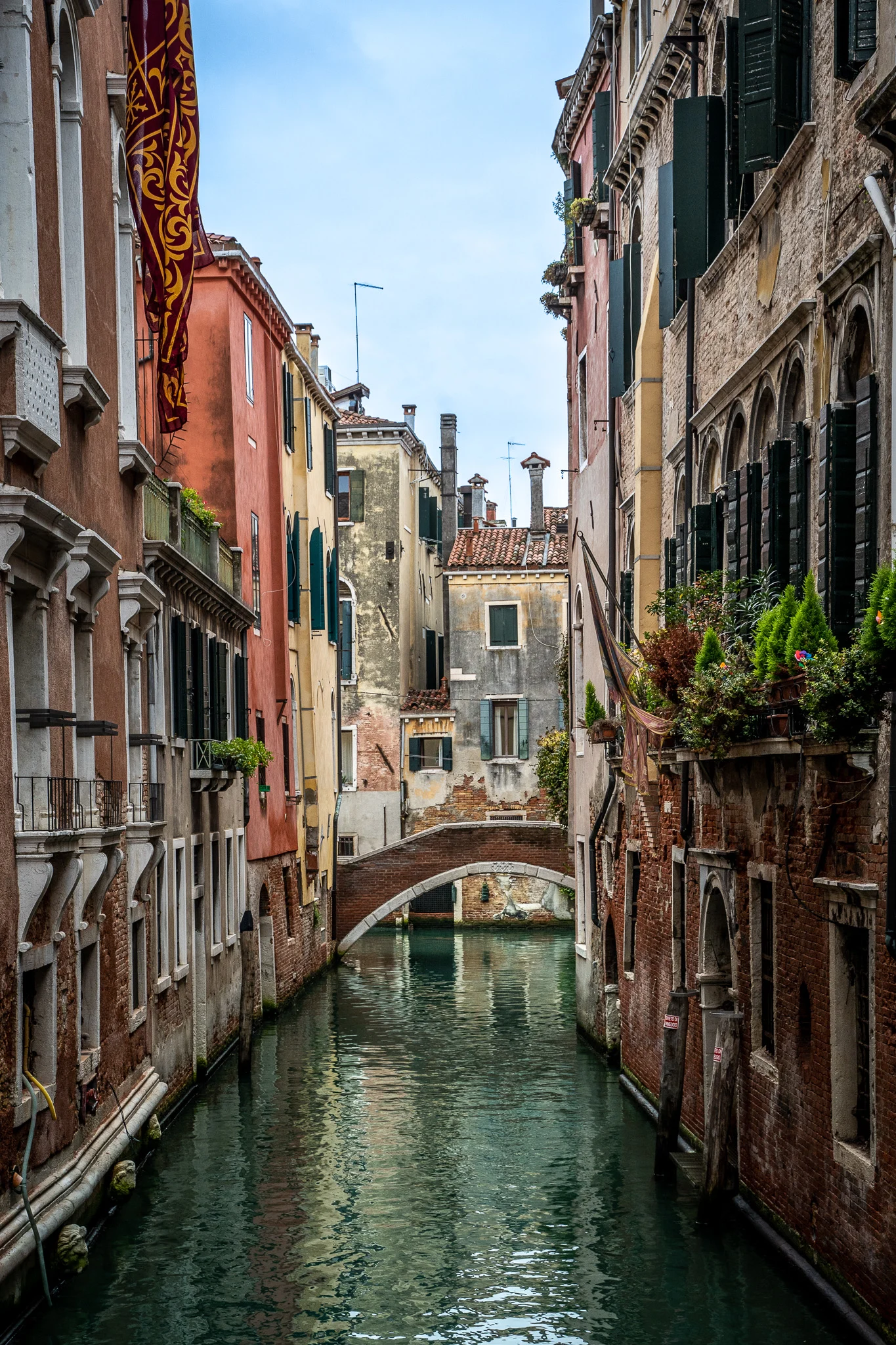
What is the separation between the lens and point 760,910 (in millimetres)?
11352

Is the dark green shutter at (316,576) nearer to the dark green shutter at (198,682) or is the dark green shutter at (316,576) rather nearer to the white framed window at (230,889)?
the white framed window at (230,889)

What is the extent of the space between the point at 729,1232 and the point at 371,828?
92.7 ft

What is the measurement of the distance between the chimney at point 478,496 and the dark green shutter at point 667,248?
31600 mm

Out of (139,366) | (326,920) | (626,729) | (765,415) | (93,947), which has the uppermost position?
(139,366)

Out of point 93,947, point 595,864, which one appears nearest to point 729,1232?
point 93,947

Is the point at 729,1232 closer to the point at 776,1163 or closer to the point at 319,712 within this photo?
the point at 776,1163

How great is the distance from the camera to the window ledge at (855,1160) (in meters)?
8.38

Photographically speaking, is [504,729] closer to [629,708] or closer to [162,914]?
[162,914]

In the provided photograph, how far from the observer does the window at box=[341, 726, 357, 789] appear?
3941cm

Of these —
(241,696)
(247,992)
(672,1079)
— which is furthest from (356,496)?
(672,1079)

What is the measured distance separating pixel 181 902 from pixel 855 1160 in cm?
981

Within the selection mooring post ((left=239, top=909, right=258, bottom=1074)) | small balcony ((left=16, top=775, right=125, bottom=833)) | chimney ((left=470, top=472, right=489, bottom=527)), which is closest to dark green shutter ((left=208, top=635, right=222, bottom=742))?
mooring post ((left=239, top=909, right=258, bottom=1074))

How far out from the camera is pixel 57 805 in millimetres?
10234

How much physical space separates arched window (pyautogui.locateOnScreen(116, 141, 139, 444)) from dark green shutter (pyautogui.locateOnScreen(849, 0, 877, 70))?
21.5 feet
